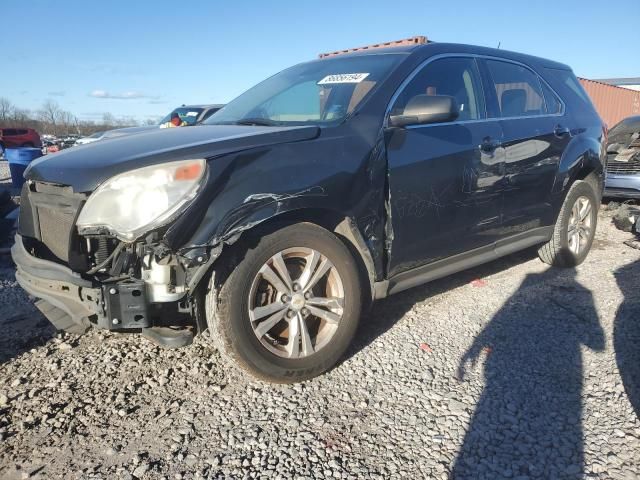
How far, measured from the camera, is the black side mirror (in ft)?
9.56

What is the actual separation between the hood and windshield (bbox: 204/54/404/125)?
0.40 metres

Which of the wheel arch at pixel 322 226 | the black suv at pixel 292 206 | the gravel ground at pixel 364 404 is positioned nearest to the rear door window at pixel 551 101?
the black suv at pixel 292 206

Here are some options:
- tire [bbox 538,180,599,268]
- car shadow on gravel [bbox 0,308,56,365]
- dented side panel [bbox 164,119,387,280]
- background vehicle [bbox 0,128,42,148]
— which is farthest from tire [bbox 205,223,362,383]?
background vehicle [bbox 0,128,42,148]

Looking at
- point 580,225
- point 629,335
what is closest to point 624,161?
point 580,225

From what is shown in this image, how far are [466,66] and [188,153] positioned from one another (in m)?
2.27

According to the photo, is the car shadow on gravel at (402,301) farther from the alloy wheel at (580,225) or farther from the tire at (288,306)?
the alloy wheel at (580,225)

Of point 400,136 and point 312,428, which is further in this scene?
point 400,136

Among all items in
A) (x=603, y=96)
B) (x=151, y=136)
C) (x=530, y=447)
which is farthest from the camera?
(x=603, y=96)

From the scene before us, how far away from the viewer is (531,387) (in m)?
2.71

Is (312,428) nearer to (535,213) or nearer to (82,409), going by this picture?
(82,409)

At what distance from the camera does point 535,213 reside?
4.13 meters

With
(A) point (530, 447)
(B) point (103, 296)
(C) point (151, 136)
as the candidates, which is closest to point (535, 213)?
(A) point (530, 447)

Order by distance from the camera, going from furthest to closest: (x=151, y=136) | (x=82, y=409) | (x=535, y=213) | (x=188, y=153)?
(x=535, y=213), (x=151, y=136), (x=82, y=409), (x=188, y=153)

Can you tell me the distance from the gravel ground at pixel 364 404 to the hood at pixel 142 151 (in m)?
1.15
